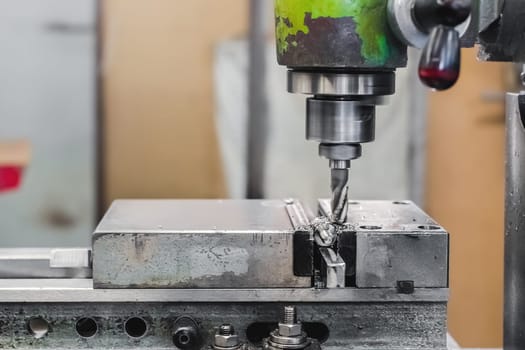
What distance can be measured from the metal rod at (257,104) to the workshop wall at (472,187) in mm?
576

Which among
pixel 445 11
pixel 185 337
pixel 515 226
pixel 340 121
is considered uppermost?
pixel 445 11

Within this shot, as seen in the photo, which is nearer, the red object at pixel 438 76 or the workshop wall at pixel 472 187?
the red object at pixel 438 76

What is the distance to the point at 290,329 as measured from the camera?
3.07ft

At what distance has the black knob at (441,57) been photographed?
79 centimetres

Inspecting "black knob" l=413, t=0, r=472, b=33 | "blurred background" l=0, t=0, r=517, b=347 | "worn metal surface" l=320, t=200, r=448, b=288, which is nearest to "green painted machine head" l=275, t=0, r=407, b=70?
"black knob" l=413, t=0, r=472, b=33

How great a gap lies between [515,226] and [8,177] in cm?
120

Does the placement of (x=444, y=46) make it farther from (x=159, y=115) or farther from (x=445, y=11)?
(x=159, y=115)

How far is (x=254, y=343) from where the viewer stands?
1.02 m

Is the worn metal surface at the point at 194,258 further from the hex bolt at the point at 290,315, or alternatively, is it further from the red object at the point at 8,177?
the red object at the point at 8,177

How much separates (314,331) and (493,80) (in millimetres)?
1887

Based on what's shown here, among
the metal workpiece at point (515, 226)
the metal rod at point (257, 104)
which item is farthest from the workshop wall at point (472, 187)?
the metal workpiece at point (515, 226)

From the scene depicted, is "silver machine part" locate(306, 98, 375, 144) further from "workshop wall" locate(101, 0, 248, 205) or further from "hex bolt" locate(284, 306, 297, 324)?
"workshop wall" locate(101, 0, 248, 205)

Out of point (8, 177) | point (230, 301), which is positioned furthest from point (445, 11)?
point (8, 177)

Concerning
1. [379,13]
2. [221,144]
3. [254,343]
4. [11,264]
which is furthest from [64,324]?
[221,144]
